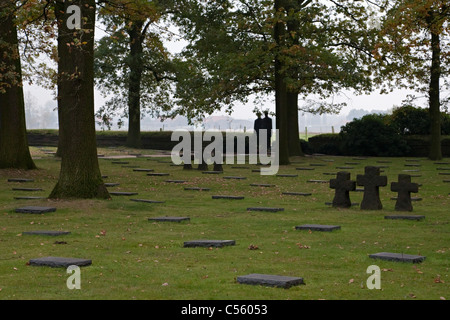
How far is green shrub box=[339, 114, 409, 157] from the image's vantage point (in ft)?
117

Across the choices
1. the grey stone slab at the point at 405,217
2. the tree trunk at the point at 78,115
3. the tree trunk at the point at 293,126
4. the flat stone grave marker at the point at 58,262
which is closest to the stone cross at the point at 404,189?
the grey stone slab at the point at 405,217

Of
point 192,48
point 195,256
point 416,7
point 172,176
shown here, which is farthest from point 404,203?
point 192,48

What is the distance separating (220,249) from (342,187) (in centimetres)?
570

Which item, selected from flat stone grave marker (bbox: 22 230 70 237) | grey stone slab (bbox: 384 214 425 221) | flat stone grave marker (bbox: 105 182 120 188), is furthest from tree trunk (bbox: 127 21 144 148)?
flat stone grave marker (bbox: 22 230 70 237)

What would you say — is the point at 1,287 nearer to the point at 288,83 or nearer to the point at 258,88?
the point at 288,83

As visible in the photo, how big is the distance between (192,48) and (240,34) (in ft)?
13.1

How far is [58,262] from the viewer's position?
26.3 ft

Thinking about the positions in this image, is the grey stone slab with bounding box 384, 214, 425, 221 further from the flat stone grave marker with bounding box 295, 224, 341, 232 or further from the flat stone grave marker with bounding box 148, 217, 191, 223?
the flat stone grave marker with bounding box 148, 217, 191, 223

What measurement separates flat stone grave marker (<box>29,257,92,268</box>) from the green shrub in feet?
93.9

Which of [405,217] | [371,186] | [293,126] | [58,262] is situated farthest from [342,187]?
[293,126]

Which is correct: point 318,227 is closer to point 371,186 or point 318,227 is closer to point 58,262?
point 371,186

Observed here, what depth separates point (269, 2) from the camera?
29438mm

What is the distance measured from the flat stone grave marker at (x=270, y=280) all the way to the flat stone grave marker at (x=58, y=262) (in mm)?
2068

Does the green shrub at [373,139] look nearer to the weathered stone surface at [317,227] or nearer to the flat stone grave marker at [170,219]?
the flat stone grave marker at [170,219]
